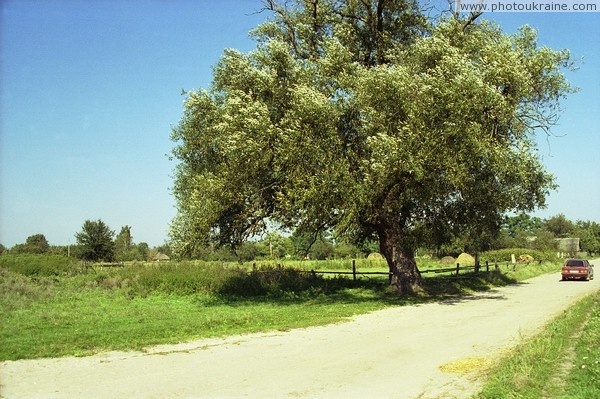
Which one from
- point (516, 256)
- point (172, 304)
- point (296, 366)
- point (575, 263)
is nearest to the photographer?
point (296, 366)

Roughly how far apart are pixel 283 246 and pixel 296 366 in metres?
97.8

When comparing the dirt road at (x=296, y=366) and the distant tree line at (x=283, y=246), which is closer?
the dirt road at (x=296, y=366)

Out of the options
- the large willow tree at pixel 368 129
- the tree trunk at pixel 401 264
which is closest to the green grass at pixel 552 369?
the large willow tree at pixel 368 129

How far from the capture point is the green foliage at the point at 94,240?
80562 millimetres

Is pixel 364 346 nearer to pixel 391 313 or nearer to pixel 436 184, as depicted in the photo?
pixel 391 313

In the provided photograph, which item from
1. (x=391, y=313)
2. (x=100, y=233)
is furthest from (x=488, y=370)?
(x=100, y=233)

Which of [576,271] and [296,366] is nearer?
[296,366]

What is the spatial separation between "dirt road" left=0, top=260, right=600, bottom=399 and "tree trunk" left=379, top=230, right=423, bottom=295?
401 inches

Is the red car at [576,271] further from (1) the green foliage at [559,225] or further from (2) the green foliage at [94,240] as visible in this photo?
(1) the green foliage at [559,225]

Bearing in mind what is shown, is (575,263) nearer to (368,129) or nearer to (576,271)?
(576,271)

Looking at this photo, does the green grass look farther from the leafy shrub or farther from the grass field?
the leafy shrub

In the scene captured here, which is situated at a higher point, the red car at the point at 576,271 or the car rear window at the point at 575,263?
the car rear window at the point at 575,263

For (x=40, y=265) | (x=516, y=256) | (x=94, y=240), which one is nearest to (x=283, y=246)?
(x=94, y=240)

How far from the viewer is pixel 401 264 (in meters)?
27.8
